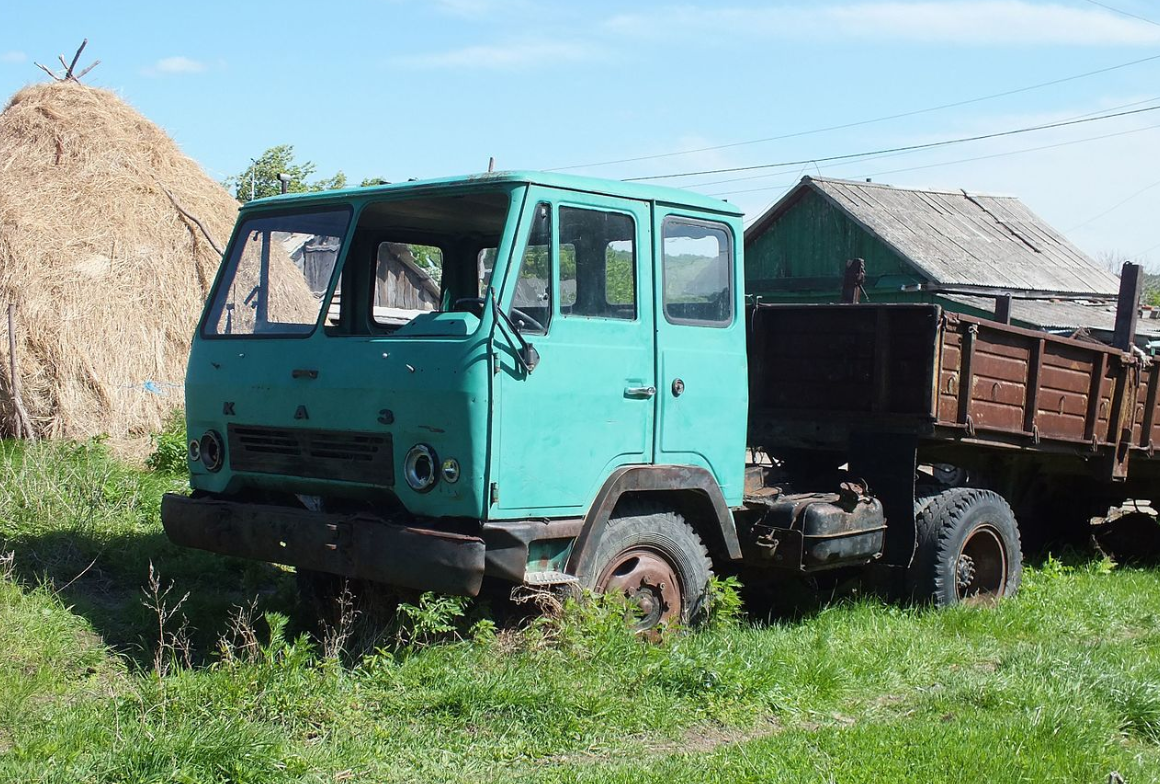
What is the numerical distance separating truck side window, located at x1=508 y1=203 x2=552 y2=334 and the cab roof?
0.51ft

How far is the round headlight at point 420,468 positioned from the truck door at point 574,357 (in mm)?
287

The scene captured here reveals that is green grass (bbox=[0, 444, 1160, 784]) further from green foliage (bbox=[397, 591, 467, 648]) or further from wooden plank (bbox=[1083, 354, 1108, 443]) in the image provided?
wooden plank (bbox=[1083, 354, 1108, 443])

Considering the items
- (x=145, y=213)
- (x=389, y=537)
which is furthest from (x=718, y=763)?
(x=145, y=213)

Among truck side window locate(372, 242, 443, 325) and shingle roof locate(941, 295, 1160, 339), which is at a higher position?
truck side window locate(372, 242, 443, 325)

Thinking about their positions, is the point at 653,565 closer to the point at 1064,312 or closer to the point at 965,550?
the point at 965,550

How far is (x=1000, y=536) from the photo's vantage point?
8.32 m

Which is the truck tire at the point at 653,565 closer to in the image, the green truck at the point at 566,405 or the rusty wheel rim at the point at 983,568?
the green truck at the point at 566,405

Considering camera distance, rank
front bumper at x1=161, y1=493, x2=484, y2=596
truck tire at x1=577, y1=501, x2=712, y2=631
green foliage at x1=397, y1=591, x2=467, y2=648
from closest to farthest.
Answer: front bumper at x1=161, y1=493, x2=484, y2=596, green foliage at x1=397, y1=591, x2=467, y2=648, truck tire at x1=577, y1=501, x2=712, y2=631

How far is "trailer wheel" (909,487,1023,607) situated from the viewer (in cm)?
777

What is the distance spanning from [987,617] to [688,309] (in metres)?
2.94

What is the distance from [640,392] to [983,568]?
3588 mm

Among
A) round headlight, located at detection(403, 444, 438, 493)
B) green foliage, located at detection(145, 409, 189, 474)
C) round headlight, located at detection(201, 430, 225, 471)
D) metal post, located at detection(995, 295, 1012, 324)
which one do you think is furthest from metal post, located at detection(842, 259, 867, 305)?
green foliage, located at detection(145, 409, 189, 474)

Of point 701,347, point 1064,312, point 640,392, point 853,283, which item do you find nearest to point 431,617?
point 640,392

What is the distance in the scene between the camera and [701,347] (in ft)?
21.3
